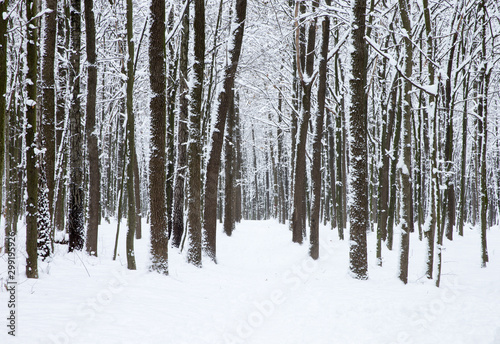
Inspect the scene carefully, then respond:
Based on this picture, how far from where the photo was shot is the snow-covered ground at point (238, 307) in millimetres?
3892

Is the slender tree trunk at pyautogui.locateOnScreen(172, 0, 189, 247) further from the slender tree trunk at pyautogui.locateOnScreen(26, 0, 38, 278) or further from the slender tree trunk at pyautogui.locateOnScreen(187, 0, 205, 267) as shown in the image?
the slender tree trunk at pyautogui.locateOnScreen(26, 0, 38, 278)

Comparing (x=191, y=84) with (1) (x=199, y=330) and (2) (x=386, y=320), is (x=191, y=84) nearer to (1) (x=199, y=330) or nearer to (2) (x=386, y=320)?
(1) (x=199, y=330)

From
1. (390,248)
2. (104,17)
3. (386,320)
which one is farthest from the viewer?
(390,248)

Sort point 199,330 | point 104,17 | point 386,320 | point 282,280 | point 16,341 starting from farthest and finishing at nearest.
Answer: point 104,17 < point 282,280 < point 386,320 < point 199,330 < point 16,341

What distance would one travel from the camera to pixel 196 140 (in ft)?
26.8

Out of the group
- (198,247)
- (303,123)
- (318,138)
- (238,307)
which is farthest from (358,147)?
(303,123)

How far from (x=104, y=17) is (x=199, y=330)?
10422 millimetres

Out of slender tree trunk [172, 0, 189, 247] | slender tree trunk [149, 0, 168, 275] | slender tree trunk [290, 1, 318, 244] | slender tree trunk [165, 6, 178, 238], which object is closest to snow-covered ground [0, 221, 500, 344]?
slender tree trunk [149, 0, 168, 275]

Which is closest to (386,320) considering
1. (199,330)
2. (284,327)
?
(284,327)

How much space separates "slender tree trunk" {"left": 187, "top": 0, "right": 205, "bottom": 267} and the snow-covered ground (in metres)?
0.61

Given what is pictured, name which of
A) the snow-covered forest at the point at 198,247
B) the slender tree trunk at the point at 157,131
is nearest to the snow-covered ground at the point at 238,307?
the snow-covered forest at the point at 198,247

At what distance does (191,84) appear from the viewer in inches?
318

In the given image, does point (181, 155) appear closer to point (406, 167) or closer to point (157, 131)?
point (157, 131)

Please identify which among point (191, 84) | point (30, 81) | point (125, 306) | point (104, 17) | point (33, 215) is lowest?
point (125, 306)
